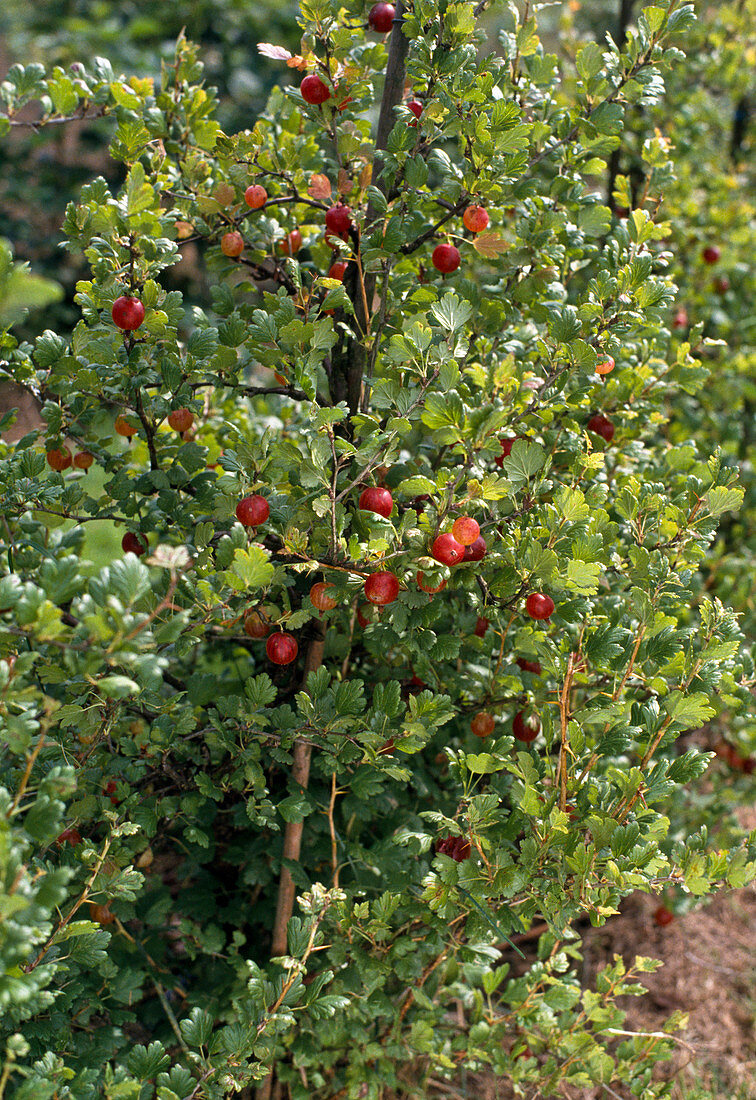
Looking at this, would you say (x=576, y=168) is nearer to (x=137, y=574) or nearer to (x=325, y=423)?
(x=325, y=423)

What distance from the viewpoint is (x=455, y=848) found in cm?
134

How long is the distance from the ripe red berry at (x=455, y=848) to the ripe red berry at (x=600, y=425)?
70 cm

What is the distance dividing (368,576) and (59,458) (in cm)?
60

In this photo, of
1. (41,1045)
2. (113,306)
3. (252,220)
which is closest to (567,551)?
(113,306)

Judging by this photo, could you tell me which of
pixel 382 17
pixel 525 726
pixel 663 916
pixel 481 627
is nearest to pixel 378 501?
pixel 481 627

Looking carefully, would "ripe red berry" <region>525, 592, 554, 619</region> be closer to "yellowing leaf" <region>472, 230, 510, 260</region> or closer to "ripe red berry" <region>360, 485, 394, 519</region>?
"ripe red berry" <region>360, 485, 394, 519</region>

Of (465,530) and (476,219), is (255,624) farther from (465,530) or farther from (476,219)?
(476,219)

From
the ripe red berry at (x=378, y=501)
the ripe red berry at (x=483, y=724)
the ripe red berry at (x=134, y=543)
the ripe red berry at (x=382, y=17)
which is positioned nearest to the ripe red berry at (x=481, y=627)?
the ripe red berry at (x=483, y=724)

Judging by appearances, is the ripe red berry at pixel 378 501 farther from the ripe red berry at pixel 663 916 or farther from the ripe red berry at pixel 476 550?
the ripe red berry at pixel 663 916

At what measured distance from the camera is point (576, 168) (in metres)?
1.43

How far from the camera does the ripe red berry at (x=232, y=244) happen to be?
1.39m

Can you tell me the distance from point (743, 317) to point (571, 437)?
1.67 m

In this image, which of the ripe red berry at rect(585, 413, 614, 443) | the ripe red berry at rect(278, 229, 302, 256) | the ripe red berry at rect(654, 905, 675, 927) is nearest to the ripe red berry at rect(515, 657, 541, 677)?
the ripe red berry at rect(585, 413, 614, 443)

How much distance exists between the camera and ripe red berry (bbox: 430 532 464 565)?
3.50 ft
